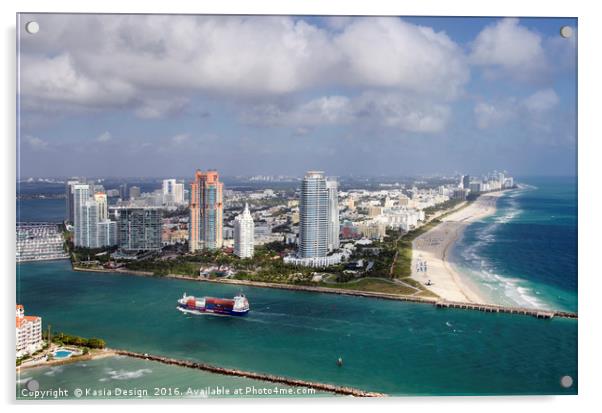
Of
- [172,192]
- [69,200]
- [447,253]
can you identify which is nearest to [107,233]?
[69,200]

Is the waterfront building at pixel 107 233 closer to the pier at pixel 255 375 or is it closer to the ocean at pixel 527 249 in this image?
the pier at pixel 255 375

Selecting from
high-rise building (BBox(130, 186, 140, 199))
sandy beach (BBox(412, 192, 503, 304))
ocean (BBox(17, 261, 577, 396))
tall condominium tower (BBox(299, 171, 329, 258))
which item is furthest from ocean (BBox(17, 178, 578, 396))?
tall condominium tower (BBox(299, 171, 329, 258))

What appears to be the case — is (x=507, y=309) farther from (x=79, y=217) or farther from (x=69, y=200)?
(x=79, y=217)

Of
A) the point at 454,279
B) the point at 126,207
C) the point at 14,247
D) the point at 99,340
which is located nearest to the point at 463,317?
the point at 454,279

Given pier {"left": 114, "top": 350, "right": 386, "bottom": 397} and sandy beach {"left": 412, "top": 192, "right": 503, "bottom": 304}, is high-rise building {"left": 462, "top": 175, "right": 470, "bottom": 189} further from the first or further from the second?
pier {"left": 114, "top": 350, "right": 386, "bottom": 397}

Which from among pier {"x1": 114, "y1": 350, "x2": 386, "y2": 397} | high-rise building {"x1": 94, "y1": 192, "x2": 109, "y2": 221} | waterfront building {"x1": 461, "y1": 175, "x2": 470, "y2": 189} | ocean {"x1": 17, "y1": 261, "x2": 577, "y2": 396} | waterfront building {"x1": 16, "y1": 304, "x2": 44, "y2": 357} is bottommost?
pier {"x1": 114, "y1": 350, "x2": 386, "y2": 397}
